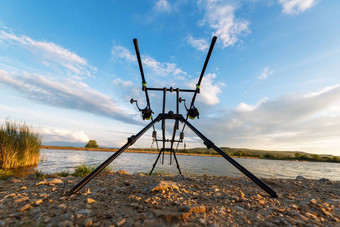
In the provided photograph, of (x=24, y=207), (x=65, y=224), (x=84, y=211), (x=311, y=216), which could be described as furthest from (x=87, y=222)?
(x=311, y=216)

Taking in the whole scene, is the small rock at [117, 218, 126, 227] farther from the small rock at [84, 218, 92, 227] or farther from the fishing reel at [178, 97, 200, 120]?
the fishing reel at [178, 97, 200, 120]

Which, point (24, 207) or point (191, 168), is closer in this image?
point (24, 207)

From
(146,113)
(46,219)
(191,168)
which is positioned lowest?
(191,168)

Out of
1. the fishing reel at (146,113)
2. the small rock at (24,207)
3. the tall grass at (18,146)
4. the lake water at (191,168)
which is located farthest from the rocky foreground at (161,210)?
the tall grass at (18,146)

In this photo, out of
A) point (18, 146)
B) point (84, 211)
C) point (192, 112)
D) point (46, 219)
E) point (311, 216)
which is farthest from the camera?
point (18, 146)

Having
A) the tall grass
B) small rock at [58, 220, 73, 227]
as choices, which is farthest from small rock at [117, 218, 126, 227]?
the tall grass

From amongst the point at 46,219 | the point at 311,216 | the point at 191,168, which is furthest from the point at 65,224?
the point at 191,168

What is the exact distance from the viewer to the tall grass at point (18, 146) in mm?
11648

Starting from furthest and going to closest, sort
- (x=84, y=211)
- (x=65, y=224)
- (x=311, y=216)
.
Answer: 1. (x=311, y=216)
2. (x=84, y=211)
3. (x=65, y=224)

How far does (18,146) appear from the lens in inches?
507

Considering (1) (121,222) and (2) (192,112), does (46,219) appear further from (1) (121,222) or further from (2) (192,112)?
(2) (192,112)

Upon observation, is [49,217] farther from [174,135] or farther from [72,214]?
[174,135]

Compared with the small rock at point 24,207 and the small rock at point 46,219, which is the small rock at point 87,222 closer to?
the small rock at point 46,219

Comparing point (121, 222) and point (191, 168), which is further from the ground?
point (121, 222)
